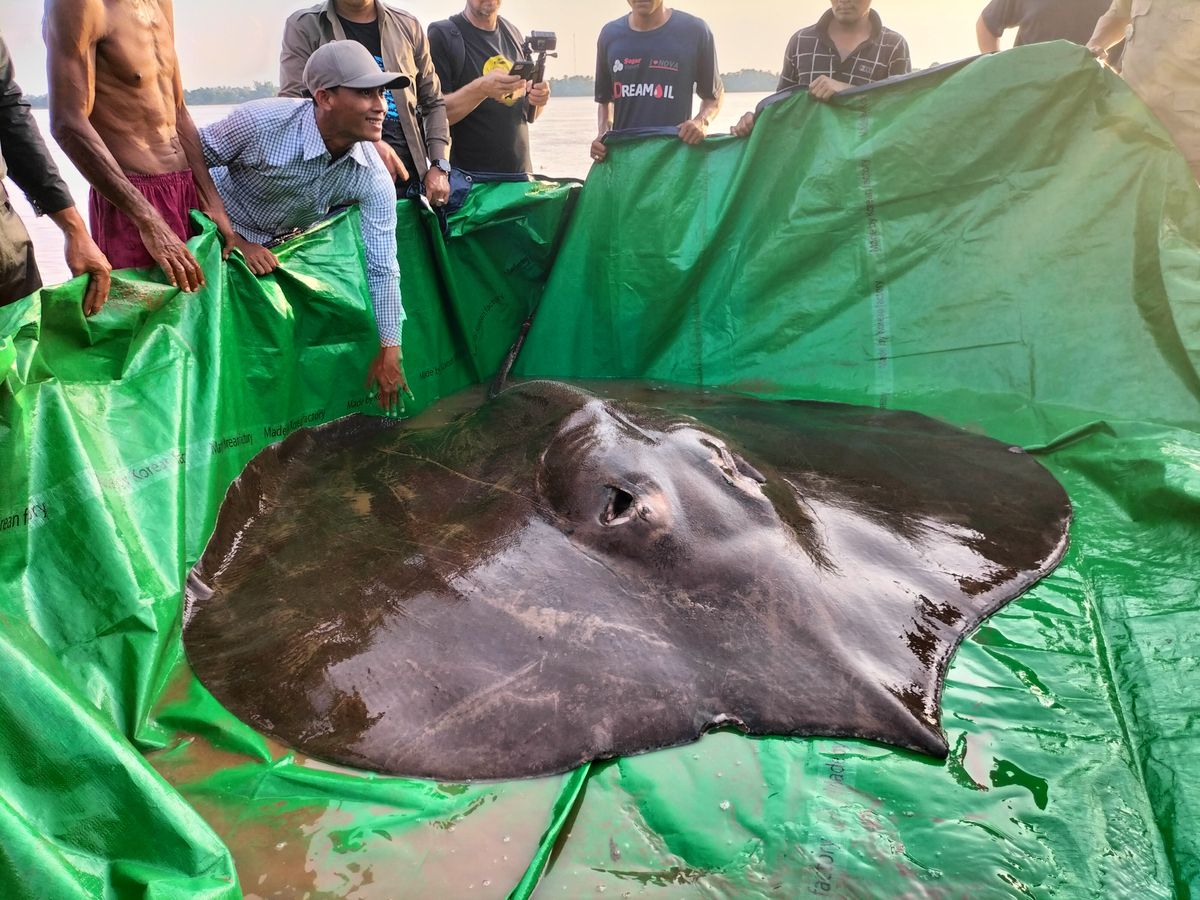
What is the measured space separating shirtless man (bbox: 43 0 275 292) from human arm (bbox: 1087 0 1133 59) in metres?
4.75

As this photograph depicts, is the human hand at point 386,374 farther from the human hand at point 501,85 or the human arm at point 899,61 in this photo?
the human arm at point 899,61

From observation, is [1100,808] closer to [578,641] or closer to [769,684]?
[769,684]

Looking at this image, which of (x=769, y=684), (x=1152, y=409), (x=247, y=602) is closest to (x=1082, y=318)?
(x=1152, y=409)

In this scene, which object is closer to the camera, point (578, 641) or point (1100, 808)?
point (1100, 808)

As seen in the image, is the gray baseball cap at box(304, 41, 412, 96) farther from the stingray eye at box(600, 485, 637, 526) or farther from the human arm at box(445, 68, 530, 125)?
the stingray eye at box(600, 485, 637, 526)

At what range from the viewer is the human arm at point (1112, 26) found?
4.91 metres

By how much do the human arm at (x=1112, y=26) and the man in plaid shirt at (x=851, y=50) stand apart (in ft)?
3.40

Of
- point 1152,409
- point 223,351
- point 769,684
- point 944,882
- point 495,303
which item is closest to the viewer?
point 944,882

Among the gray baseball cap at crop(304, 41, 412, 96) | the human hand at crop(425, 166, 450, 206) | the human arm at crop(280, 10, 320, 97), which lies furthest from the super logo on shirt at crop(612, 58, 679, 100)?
the gray baseball cap at crop(304, 41, 412, 96)

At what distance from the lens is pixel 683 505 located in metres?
2.67

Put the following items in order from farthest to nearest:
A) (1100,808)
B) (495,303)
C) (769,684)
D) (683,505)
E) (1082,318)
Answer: (495,303) < (1082,318) < (683,505) < (769,684) < (1100,808)

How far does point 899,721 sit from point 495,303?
388 cm

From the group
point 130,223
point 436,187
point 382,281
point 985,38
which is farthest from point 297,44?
point 985,38

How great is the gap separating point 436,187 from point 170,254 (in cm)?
212
